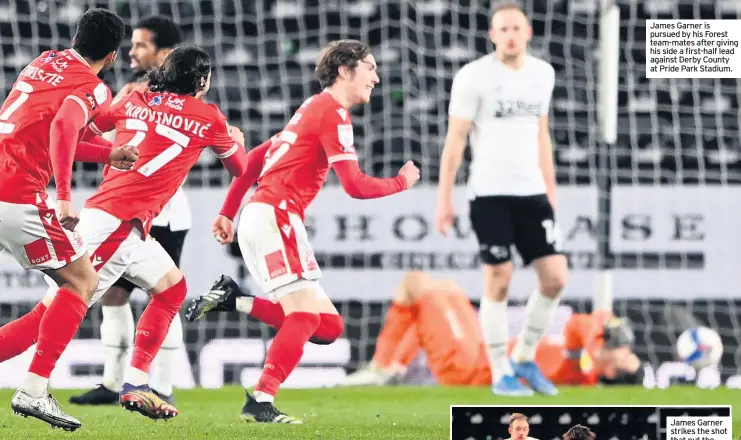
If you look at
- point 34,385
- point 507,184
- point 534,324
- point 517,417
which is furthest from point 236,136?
point 534,324

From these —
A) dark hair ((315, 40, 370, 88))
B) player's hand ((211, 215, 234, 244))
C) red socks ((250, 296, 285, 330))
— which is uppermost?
dark hair ((315, 40, 370, 88))

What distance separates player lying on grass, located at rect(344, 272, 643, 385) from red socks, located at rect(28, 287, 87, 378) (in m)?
3.53

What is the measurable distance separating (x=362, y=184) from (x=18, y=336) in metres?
1.39

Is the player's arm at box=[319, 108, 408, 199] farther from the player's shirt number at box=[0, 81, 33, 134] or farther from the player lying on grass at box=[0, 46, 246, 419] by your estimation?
the player's shirt number at box=[0, 81, 33, 134]

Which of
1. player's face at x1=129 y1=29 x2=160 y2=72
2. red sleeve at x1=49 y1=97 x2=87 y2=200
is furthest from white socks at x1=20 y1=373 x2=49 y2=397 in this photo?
player's face at x1=129 y1=29 x2=160 y2=72

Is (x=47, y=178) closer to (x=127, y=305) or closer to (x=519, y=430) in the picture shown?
(x=127, y=305)

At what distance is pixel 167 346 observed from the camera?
5.83 meters

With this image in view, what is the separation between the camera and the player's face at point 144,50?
230 inches

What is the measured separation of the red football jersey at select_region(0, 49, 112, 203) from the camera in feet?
14.1

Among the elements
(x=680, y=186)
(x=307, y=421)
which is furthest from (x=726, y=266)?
(x=307, y=421)

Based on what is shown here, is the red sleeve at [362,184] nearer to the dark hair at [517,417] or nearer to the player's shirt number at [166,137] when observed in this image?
the player's shirt number at [166,137]

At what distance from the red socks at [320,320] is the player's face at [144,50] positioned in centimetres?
142

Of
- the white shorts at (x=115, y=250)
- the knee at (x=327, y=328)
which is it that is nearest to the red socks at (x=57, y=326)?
the white shorts at (x=115, y=250)

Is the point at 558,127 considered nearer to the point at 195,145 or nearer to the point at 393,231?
the point at 393,231
